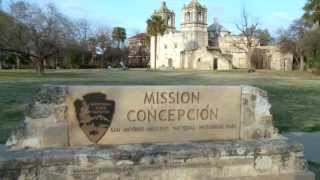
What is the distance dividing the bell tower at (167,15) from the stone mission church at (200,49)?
12.2 ft

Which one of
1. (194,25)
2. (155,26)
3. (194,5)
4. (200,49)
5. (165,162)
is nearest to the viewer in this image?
(165,162)

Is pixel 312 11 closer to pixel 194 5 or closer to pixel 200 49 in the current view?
pixel 200 49

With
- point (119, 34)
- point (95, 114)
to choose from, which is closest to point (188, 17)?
point (119, 34)

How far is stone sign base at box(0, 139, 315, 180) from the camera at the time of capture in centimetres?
527

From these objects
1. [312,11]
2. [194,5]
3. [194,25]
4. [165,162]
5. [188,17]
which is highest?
[194,5]

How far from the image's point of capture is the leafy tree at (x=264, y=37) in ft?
319

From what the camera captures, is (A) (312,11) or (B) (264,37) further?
(B) (264,37)

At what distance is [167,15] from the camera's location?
385 ft

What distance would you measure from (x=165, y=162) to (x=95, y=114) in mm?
974

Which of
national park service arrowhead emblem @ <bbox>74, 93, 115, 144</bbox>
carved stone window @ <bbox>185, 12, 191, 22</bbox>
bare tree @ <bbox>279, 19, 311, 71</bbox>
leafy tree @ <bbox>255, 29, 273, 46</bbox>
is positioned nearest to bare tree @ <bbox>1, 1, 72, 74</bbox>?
bare tree @ <bbox>279, 19, 311, 71</bbox>

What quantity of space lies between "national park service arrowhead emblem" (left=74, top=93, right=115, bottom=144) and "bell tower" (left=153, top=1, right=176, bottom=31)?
110 m

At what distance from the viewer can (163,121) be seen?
19.7ft

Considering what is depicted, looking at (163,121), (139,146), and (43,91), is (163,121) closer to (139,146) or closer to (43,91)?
(139,146)

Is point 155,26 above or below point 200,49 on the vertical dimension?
above
